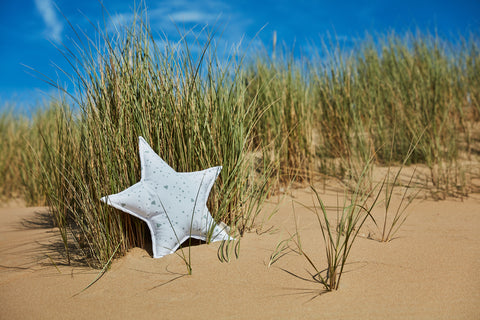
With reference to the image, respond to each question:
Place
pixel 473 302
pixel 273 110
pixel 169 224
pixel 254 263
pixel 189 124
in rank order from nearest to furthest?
1. pixel 473 302
2. pixel 254 263
3. pixel 169 224
4. pixel 189 124
5. pixel 273 110

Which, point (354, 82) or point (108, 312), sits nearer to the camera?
point (108, 312)

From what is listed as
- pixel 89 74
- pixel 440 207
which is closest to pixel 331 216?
pixel 440 207

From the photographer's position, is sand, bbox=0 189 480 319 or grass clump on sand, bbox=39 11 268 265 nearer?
sand, bbox=0 189 480 319

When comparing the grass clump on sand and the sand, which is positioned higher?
the grass clump on sand

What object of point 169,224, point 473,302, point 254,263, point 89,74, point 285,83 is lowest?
point 473,302

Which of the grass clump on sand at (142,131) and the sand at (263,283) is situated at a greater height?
the grass clump on sand at (142,131)

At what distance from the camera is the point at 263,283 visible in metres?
1.64

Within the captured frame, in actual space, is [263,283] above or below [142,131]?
below

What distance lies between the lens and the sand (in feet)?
4.75

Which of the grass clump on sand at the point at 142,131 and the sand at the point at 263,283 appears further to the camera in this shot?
the grass clump on sand at the point at 142,131

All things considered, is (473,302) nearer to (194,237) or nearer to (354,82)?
(194,237)

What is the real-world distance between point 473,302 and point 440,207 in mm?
1539

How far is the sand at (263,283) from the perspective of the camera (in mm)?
1446

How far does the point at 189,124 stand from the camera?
2199 mm
